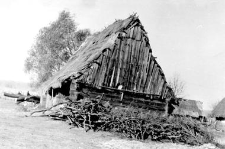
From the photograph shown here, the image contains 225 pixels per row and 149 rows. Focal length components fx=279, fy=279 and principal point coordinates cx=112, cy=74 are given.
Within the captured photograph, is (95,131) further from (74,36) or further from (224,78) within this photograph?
(224,78)

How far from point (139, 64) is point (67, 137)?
8.11m

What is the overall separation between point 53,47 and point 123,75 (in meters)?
23.9

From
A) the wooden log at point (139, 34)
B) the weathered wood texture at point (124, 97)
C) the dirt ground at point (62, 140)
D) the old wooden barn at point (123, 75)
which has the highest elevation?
the wooden log at point (139, 34)

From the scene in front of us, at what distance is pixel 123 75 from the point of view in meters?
16.9

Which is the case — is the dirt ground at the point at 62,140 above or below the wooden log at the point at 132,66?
below

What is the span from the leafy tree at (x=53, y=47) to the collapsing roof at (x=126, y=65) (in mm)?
21728

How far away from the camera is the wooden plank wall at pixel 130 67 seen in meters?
16.2

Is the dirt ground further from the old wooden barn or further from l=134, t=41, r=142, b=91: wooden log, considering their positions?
l=134, t=41, r=142, b=91: wooden log

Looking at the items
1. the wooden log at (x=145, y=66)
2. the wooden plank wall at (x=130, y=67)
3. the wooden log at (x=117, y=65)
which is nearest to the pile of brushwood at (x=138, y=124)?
the wooden plank wall at (x=130, y=67)

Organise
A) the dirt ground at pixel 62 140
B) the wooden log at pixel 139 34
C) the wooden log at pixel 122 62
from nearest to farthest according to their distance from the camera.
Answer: the dirt ground at pixel 62 140 < the wooden log at pixel 122 62 < the wooden log at pixel 139 34

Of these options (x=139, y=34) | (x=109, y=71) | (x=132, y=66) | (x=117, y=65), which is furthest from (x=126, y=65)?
(x=139, y=34)

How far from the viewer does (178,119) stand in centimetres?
1298

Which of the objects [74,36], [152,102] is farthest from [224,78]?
[152,102]

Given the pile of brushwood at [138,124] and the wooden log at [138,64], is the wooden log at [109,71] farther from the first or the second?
the pile of brushwood at [138,124]
